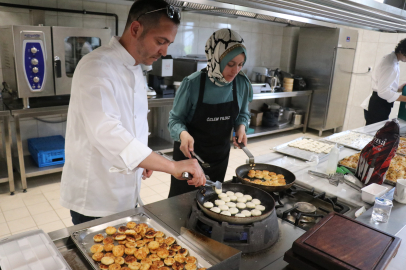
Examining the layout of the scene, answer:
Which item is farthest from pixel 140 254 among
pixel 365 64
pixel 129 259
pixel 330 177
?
pixel 365 64

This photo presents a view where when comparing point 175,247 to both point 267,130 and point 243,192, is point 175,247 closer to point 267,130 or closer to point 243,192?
point 243,192

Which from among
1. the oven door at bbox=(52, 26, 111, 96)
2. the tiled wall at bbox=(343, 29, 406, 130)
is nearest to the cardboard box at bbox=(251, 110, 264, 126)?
the tiled wall at bbox=(343, 29, 406, 130)

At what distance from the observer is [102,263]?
107cm

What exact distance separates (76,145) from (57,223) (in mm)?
1720

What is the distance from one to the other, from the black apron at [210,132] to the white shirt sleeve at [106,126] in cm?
94

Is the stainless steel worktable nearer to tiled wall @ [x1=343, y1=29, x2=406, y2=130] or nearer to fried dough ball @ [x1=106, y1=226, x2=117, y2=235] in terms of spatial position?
fried dough ball @ [x1=106, y1=226, x2=117, y2=235]

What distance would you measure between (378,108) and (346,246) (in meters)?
3.83

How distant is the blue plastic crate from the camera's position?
11.7 ft

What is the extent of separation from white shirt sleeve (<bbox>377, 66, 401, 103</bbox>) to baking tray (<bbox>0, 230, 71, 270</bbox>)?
438cm

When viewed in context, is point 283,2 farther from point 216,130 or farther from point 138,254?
point 138,254

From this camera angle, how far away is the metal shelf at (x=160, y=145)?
183 inches

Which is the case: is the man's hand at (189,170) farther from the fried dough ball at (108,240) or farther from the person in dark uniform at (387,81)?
the person in dark uniform at (387,81)

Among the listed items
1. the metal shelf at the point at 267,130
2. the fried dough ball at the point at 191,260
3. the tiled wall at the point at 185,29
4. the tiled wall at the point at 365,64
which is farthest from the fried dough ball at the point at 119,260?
the tiled wall at the point at 365,64

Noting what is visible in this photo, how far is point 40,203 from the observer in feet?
10.6
